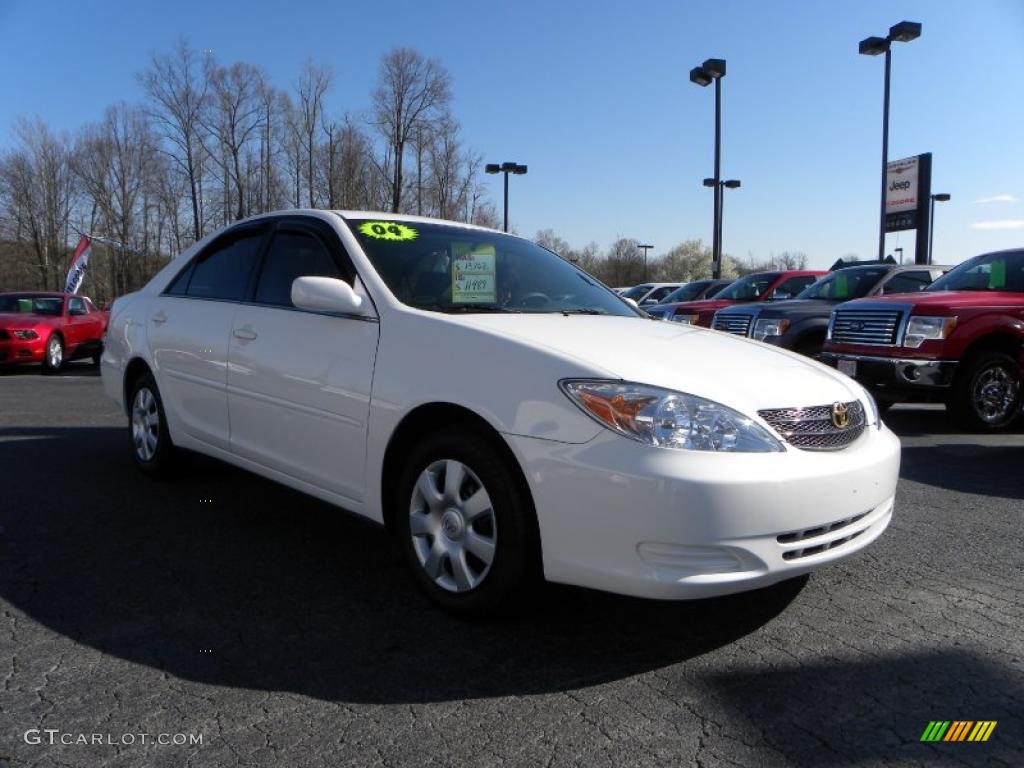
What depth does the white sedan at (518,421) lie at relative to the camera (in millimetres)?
2459

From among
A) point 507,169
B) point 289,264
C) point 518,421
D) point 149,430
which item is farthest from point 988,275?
point 507,169

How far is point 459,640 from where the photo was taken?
276cm

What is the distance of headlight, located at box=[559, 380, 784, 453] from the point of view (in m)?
2.49

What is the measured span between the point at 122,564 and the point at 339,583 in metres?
1.03

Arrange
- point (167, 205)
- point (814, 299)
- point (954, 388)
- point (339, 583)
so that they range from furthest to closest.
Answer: point (167, 205) < point (814, 299) < point (954, 388) < point (339, 583)

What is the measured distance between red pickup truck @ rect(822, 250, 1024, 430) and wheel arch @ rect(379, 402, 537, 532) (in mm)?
5849

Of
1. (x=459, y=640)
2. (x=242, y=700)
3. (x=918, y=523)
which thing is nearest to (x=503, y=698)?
(x=459, y=640)

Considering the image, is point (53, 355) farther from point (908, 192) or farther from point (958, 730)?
point (908, 192)

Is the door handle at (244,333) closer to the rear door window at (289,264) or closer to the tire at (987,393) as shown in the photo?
the rear door window at (289,264)

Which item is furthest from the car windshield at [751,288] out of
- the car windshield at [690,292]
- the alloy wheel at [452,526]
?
the alloy wheel at [452,526]

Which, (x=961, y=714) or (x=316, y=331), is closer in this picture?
(x=961, y=714)

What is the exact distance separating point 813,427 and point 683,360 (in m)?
0.51

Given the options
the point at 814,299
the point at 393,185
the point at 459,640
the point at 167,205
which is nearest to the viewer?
the point at 459,640

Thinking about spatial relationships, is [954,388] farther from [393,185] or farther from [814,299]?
[393,185]
